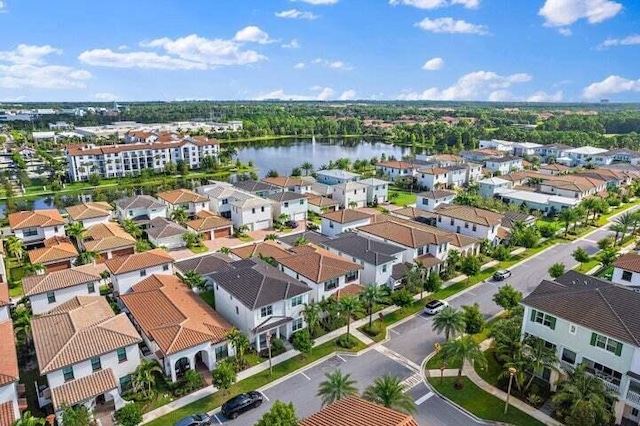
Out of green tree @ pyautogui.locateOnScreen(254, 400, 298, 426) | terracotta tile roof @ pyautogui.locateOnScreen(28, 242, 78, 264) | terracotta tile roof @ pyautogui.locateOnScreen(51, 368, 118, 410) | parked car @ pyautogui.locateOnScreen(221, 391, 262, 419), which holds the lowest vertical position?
parked car @ pyautogui.locateOnScreen(221, 391, 262, 419)

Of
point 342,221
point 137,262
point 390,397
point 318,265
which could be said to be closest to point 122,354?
point 137,262

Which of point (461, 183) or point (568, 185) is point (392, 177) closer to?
point (461, 183)

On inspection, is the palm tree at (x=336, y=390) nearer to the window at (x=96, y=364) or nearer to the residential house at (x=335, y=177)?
the window at (x=96, y=364)

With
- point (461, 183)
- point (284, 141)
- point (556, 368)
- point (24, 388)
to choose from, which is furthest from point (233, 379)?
point (284, 141)

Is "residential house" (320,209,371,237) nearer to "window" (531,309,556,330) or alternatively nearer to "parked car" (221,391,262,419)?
"window" (531,309,556,330)

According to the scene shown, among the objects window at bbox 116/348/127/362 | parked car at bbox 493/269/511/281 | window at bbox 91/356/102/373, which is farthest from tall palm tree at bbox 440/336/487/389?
window at bbox 91/356/102/373

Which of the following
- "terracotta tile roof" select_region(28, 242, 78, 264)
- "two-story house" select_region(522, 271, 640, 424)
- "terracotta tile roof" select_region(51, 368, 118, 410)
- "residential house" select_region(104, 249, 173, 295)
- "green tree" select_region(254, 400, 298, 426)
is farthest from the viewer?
"terracotta tile roof" select_region(28, 242, 78, 264)
